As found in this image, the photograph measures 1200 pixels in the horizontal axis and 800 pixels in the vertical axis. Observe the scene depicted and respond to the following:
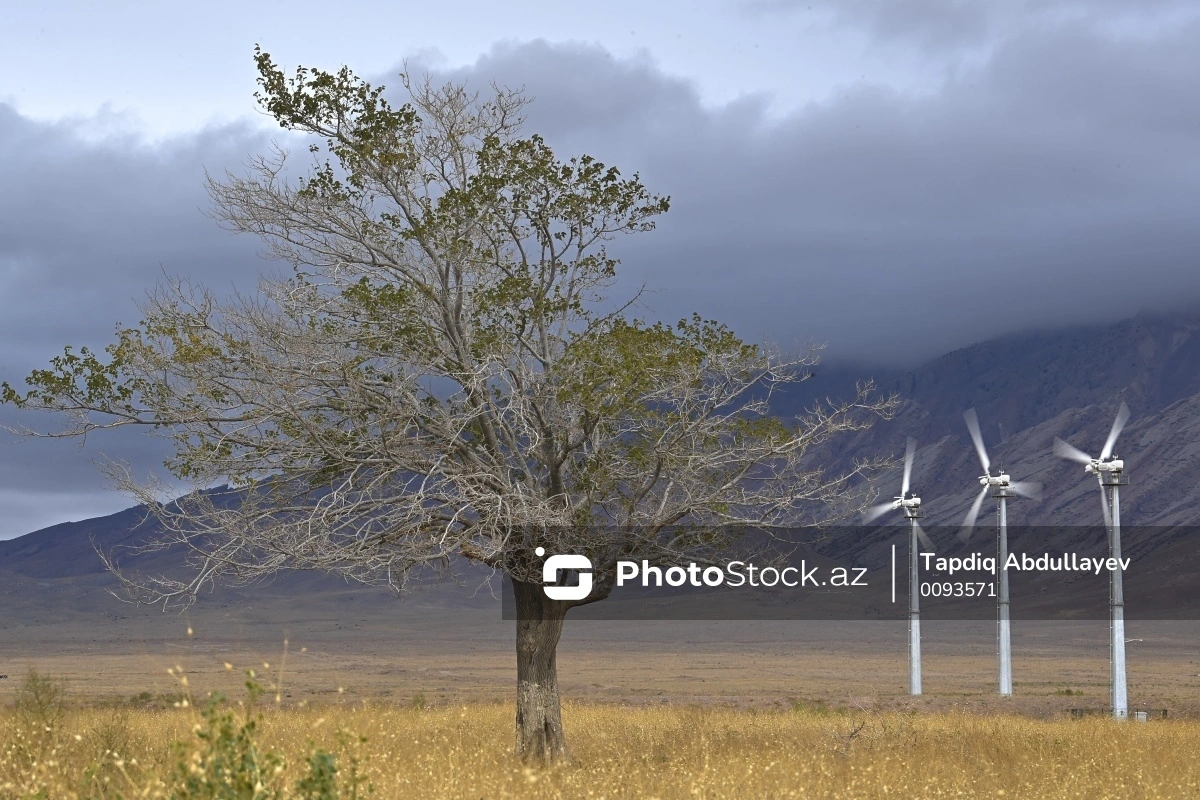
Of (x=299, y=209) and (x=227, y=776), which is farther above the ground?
(x=299, y=209)

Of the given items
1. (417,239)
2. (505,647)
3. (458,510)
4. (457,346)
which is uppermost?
(417,239)

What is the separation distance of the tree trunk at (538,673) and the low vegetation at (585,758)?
2.13ft

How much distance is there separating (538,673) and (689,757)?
9.47 ft

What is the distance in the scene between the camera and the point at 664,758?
20.0 metres

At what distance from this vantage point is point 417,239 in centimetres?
2100

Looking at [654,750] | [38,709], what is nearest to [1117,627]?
[654,750]

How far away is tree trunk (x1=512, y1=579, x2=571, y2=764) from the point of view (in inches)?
A: 819

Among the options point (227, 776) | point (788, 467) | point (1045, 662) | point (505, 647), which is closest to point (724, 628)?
point (505, 647)

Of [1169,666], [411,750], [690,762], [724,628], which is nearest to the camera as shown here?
[690,762]

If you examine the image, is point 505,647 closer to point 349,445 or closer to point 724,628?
point 724,628

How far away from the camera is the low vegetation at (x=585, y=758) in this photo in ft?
26.3

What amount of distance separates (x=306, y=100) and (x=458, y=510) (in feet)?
23.2

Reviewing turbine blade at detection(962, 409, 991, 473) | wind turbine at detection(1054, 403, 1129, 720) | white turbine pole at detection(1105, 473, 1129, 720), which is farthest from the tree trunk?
turbine blade at detection(962, 409, 991, 473)

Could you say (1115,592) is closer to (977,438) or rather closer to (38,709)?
(977,438)
